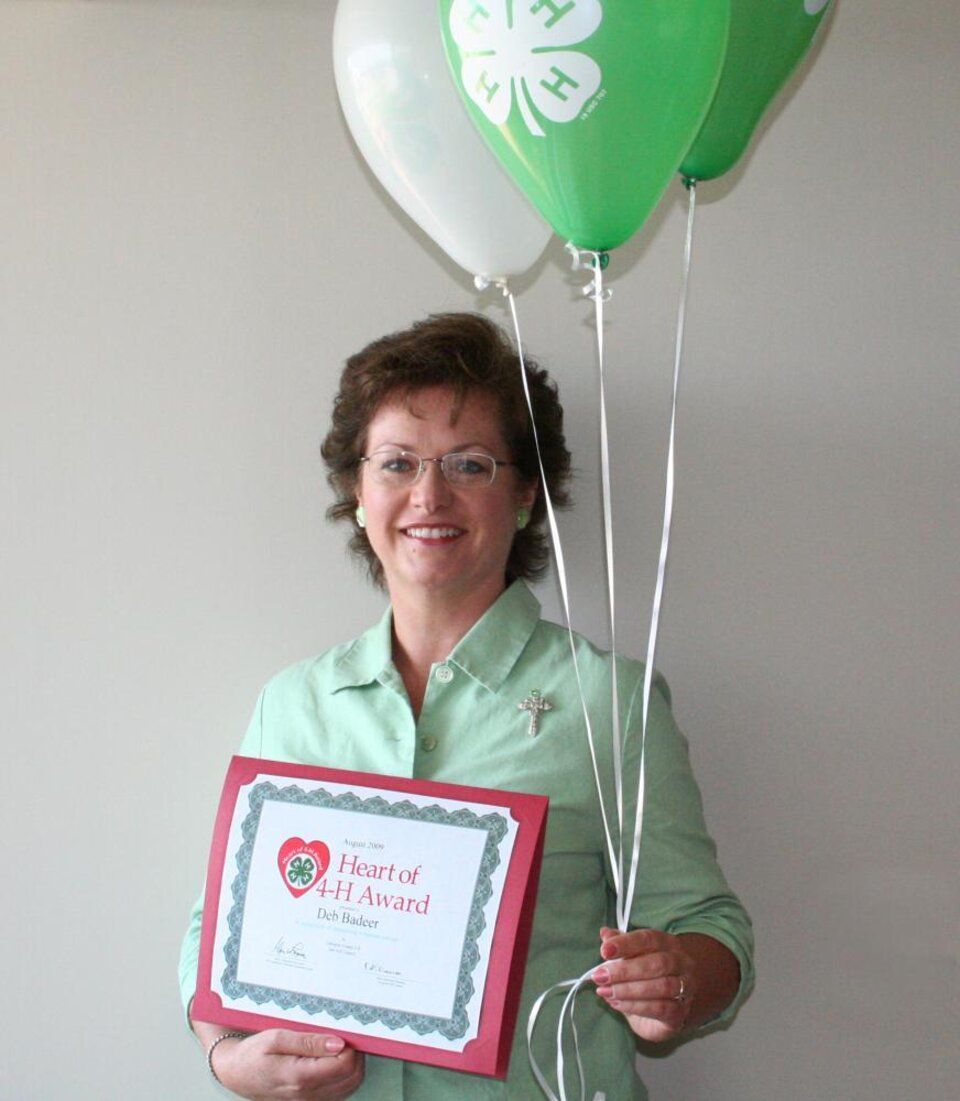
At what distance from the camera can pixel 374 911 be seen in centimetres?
132

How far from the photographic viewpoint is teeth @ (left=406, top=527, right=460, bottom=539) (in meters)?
1.55

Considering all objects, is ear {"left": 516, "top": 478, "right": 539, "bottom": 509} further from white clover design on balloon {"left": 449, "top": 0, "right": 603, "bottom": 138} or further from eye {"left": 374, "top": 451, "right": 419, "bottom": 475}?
white clover design on balloon {"left": 449, "top": 0, "right": 603, "bottom": 138}

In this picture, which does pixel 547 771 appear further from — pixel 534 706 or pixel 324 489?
pixel 324 489

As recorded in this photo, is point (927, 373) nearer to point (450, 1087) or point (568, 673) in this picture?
point (568, 673)

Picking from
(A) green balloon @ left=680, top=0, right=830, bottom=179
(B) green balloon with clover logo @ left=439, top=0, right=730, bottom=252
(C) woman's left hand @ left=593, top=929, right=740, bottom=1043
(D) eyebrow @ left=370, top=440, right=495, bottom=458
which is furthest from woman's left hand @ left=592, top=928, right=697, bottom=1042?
(A) green balloon @ left=680, top=0, right=830, bottom=179

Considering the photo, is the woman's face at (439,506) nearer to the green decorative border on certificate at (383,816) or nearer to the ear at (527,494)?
the ear at (527,494)

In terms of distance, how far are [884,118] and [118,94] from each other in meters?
1.13

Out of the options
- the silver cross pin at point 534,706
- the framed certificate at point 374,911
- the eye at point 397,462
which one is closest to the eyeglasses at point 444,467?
the eye at point 397,462

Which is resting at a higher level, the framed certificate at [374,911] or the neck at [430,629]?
the neck at [430,629]

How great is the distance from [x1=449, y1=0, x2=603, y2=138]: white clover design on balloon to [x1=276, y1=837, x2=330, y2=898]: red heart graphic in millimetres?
760

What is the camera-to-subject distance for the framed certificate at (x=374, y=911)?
128cm

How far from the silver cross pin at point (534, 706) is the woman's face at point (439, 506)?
17cm

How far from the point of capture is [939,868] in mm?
1724

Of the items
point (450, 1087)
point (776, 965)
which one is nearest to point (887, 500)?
point (776, 965)
